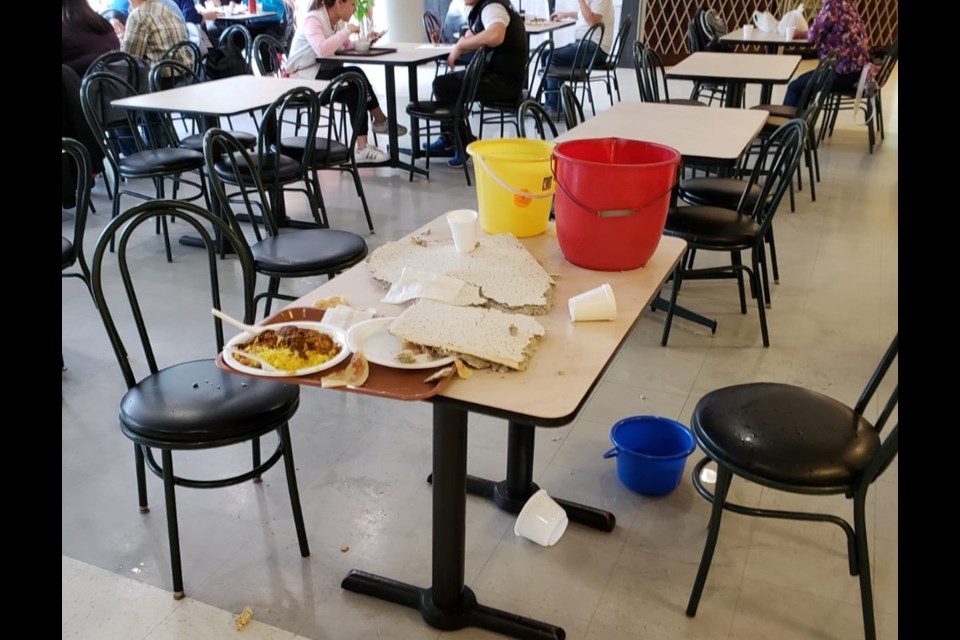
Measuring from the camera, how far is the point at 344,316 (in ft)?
4.69

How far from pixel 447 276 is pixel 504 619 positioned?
30.5 inches

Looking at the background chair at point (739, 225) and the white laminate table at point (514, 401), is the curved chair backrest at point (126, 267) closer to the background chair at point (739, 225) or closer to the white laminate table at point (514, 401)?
the white laminate table at point (514, 401)

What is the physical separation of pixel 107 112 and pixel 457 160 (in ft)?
7.38

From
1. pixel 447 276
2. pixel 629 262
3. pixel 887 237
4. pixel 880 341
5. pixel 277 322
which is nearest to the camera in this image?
pixel 277 322

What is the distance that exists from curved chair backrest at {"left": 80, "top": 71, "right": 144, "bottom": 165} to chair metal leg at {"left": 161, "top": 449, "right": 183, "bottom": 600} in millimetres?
2481

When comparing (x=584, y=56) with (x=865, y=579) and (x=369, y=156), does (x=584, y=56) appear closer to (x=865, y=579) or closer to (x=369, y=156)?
(x=369, y=156)

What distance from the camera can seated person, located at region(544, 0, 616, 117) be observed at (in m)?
6.75

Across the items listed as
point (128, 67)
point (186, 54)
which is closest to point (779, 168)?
point (128, 67)

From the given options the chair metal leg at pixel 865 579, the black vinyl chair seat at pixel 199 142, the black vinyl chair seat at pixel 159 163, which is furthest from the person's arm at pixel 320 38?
the chair metal leg at pixel 865 579

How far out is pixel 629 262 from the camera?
1.67 meters

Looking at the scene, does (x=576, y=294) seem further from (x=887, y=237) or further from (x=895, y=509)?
(x=887, y=237)

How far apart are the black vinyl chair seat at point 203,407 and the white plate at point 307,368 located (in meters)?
0.35

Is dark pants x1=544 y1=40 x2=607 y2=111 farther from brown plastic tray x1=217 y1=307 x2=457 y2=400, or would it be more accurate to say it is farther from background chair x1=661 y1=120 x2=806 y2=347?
brown plastic tray x1=217 y1=307 x2=457 y2=400
